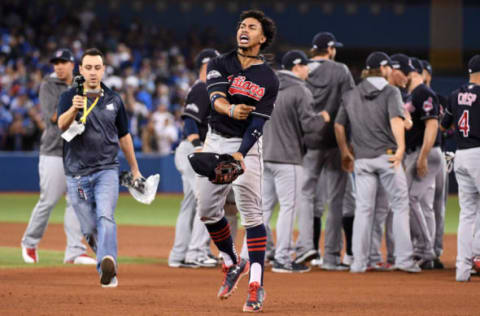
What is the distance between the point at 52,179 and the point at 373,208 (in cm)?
383

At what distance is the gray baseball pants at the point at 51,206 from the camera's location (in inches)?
395

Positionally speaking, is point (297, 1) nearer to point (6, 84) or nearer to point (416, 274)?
point (6, 84)

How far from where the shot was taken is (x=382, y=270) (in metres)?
9.95

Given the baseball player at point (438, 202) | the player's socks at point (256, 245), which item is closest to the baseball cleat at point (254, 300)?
the player's socks at point (256, 245)

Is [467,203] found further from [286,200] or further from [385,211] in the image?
[286,200]

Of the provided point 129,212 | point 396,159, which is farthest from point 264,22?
point 129,212

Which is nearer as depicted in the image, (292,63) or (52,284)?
(52,284)

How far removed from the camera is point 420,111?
33.3 ft

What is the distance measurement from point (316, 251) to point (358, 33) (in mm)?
23124

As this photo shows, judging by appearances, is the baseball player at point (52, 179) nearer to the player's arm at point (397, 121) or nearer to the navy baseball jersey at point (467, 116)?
the player's arm at point (397, 121)

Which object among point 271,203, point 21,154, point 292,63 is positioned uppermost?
point 292,63

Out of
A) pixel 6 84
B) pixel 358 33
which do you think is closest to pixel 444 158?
pixel 6 84

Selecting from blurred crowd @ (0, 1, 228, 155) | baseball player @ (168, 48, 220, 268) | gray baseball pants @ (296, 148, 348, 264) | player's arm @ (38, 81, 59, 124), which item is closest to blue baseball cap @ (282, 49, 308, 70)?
baseball player @ (168, 48, 220, 268)

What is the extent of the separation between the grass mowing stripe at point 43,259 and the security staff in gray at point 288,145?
184 cm
